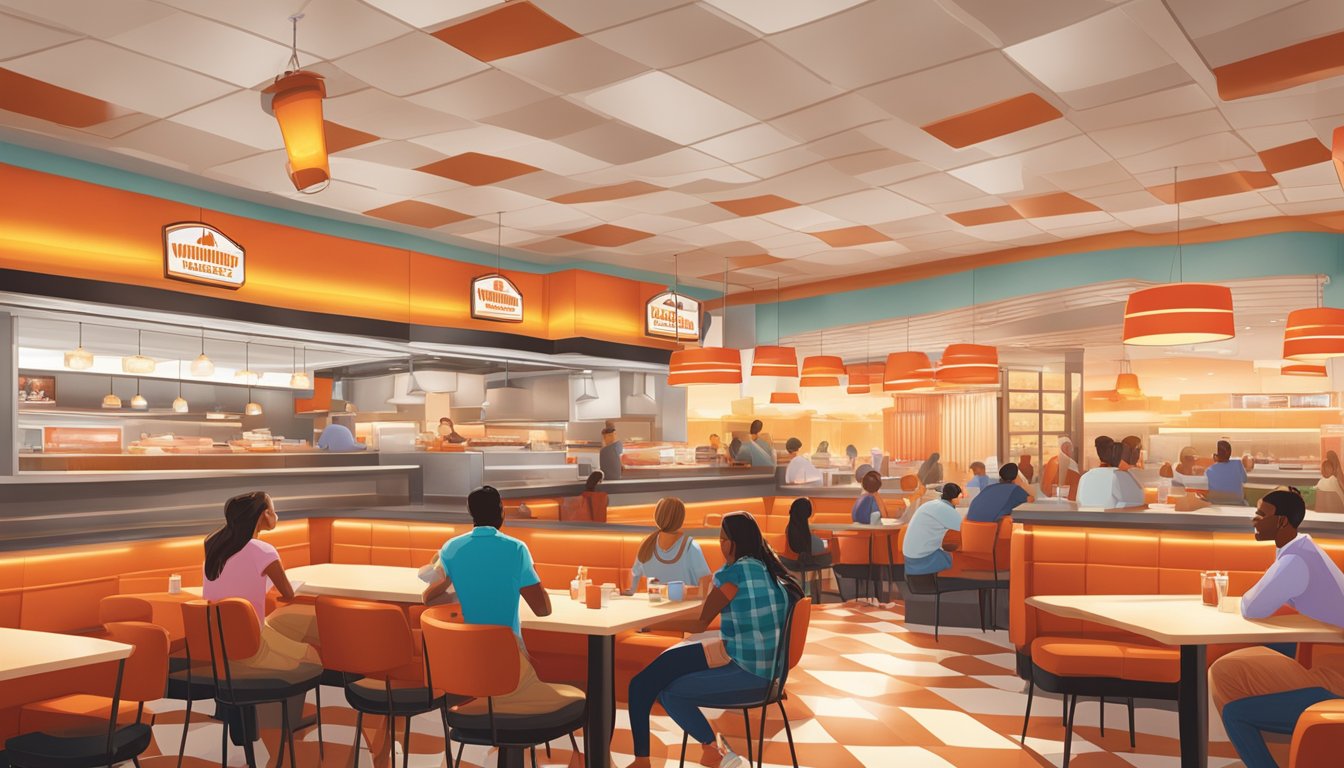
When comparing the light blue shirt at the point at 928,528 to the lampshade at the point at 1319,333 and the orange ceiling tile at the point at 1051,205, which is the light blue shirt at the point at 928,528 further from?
the lampshade at the point at 1319,333

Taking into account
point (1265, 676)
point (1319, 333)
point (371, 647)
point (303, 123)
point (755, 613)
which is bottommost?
point (1265, 676)

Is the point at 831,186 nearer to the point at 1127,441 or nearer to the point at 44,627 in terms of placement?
the point at 1127,441

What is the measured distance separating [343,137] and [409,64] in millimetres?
1327

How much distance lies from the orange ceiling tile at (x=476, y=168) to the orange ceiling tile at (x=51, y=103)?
5.92 feet

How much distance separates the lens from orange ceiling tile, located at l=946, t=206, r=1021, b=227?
7125 millimetres

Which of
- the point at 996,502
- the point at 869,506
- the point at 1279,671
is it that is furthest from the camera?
the point at 869,506

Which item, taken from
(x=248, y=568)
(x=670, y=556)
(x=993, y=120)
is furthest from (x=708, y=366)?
(x=248, y=568)

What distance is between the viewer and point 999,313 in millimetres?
9336

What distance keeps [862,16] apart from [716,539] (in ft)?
8.75

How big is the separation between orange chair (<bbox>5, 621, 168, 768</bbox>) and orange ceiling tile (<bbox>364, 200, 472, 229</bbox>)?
455cm

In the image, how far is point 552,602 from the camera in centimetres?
378

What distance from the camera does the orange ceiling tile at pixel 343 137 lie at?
514 centimetres

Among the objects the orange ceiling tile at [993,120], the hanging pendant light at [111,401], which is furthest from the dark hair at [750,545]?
the hanging pendant light at [111,401]

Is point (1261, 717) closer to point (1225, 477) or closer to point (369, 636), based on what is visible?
point (369, 636)
